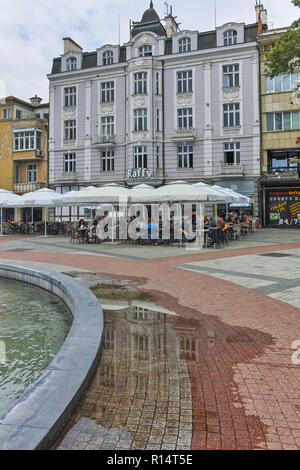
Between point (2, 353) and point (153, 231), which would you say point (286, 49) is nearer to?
point (153, 231)

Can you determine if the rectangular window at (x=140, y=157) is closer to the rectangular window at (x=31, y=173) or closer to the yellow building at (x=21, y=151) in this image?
the yellow building at (x=21, y=151)

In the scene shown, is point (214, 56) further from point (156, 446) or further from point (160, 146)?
point (156, 446)

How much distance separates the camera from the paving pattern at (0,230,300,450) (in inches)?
97.8

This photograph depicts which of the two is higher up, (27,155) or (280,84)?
(280,84)

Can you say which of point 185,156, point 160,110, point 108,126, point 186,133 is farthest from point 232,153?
point 108,126

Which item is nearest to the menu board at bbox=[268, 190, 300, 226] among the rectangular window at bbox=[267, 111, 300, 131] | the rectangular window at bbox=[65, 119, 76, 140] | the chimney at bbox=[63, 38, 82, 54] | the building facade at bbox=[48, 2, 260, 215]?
the building facade at bbox=[48, 2, 260, 215]

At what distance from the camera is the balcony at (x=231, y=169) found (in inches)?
1166

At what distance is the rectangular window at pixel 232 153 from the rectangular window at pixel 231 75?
198 inches

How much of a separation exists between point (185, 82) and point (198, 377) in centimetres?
3196

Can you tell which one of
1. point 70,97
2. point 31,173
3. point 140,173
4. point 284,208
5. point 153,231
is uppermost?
point 70,97

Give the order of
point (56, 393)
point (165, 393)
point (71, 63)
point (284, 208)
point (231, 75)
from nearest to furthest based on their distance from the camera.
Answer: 1. point (56, 393)
2. point (165, 393)
3. point (284, 208)
4. point (231, 75)
5. point (71, 63)

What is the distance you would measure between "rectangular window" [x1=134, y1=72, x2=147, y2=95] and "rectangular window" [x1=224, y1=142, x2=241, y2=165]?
29.1 feet

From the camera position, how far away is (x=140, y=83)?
32.0 metres

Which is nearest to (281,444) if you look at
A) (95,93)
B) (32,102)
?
(95,93)
